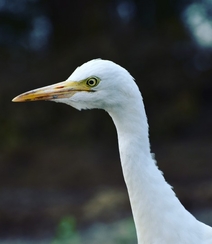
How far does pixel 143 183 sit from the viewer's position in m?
2.57

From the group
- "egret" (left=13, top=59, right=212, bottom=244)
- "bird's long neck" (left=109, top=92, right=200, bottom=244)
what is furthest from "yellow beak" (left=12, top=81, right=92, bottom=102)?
"bird's long neck" (left=109, top=92, right=200, bottom=244)

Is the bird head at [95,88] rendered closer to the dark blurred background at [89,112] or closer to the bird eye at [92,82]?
the bird eye at [92,82]

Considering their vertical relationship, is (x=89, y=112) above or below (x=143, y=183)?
above

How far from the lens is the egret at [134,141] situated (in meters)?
2.48

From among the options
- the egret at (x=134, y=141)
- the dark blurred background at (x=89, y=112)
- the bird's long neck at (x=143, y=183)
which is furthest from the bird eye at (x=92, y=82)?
the dark blurred background at (x=89, y=112)

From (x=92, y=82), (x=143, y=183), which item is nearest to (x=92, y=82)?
(x=92, y=82)

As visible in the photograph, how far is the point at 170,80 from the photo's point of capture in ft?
35.7

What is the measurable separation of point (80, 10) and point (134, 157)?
9.56 meters

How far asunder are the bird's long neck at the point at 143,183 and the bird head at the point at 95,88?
62 mm

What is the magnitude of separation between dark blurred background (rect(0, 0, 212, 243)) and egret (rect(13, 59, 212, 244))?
16.6 feet

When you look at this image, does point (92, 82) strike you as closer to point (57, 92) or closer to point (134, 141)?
point (57, 92)

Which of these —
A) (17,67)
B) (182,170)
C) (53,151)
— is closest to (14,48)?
(17,67)

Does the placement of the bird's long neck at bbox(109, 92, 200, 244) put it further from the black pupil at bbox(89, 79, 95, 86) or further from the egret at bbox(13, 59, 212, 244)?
the black pupil at bbox(89, 79, 95, 86)

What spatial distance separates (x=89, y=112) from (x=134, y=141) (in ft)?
26.4
